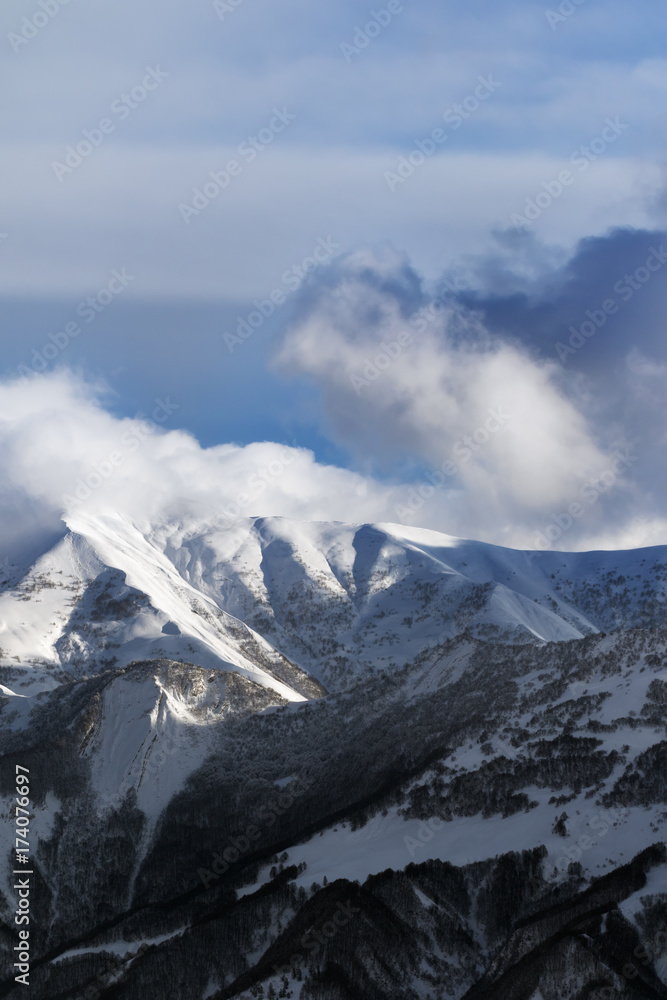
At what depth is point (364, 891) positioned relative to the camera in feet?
394

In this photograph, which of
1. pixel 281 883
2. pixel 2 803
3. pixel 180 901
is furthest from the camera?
pixel 2 803

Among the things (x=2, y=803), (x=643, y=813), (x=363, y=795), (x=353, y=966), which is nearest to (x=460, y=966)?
(x=353, y=966)

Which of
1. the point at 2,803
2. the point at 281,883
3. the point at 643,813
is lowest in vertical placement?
the point at 643,813

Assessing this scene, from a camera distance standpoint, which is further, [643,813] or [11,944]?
[11,944]

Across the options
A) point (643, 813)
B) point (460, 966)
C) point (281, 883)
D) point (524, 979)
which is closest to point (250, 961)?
point (281, 883)

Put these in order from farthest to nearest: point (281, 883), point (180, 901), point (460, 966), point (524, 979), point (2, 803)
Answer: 1. point (2, 803)
2. point (180, 901)
3. point (281, 883)
4. point (460, 966)
5. point (524, 979)

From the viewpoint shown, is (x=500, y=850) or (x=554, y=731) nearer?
(x=500, y=850)

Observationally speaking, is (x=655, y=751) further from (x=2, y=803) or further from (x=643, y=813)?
(x=2, y=803)

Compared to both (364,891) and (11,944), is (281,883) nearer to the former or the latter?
(364,891)

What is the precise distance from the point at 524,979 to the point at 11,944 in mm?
91055

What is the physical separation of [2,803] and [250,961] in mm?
70682

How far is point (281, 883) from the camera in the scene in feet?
445

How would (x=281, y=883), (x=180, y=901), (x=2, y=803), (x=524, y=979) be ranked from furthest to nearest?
1. (x=2, y=803)
2. (x=180, y=901)
3. (x=281, y=883)
4. (x=524, y=979)

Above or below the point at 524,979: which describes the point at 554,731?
above
